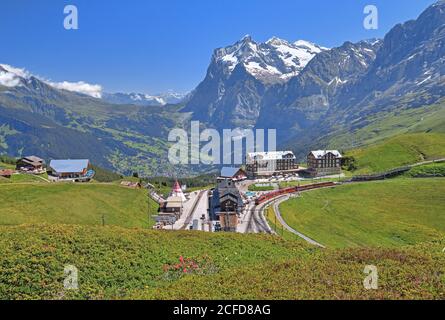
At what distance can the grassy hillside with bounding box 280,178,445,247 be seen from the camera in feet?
253

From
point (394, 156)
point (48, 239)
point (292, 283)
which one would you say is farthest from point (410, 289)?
point (394, 156)

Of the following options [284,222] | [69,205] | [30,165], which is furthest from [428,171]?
[30,165]

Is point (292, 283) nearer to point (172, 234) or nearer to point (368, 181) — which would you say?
point (172, 234)

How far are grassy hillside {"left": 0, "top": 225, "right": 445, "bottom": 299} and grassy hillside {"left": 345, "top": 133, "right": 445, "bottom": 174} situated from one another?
119177 millimetres

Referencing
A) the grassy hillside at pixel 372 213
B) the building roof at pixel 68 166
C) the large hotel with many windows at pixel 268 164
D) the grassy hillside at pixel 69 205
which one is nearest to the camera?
the grassy hillside at pixel 69 205

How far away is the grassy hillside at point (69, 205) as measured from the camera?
65562 millimetres

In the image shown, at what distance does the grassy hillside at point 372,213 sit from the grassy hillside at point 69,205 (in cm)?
3676

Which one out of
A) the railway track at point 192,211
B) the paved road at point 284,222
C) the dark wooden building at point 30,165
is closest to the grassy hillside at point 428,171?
the paved road at point 284,222

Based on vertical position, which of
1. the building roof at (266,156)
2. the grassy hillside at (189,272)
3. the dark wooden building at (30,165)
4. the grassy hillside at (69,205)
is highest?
the building roof at (266,156)

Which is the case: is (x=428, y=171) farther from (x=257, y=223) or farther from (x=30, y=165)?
(x=30, y=165)

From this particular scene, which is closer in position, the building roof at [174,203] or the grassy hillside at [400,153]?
the building roof at [174,203]

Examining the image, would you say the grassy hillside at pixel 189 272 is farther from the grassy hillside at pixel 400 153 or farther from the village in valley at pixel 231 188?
the grassy hillside at pixel 400 153

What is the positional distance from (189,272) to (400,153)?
496ft
